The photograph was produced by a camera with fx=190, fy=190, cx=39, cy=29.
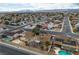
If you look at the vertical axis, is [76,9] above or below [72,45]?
above

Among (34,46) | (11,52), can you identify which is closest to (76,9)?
(34,46)

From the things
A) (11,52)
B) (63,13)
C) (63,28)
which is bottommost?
(11,52)

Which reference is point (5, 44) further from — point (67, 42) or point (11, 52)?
point (67, 42)

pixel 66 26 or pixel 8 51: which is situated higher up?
pixel 66 26

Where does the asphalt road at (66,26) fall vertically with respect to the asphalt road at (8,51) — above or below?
above

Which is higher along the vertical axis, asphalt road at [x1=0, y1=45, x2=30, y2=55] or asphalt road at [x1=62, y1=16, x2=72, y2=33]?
asphalt road at [x1=62, y1=16, x2=72, y2=33]

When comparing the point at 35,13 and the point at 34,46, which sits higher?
the point at 35,13

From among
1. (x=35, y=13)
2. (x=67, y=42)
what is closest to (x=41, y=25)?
(x=35, y=13)

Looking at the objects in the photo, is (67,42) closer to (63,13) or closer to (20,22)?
(63,13)
